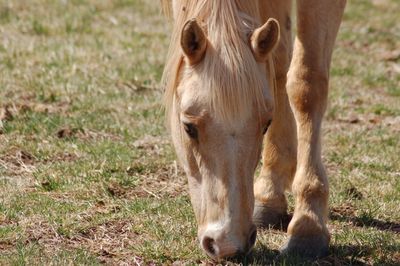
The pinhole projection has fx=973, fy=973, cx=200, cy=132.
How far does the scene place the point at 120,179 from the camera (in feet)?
18.8

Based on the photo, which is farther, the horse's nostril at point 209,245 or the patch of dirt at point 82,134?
the patch of dirt at point 82,134

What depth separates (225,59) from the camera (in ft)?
13.5

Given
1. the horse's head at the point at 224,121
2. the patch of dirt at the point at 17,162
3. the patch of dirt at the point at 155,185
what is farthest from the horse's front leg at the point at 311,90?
the patch of dirt at the point at 17,162

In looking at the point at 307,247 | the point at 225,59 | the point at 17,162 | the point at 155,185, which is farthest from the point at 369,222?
the point at 17,162

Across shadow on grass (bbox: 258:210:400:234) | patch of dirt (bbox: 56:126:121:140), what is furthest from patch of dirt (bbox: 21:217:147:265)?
patch of dirt (bbox: 56:126:121:140)

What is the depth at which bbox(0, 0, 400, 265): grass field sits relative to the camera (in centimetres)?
473

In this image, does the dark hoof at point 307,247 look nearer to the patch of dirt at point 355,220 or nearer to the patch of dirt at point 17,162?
the patch of dirt at point 355,220

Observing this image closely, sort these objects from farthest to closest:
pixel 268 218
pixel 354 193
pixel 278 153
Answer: pixel 354 193 < pixel 278 153 < pixel 268 218

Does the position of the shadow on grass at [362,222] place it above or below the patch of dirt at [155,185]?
above

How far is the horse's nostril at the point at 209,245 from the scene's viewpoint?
404 cm

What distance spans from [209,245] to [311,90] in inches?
49.2

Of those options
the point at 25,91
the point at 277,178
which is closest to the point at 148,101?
the point at 25,91

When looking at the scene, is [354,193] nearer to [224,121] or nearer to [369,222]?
[369,222]

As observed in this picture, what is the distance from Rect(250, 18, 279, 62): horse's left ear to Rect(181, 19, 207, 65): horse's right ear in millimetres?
216
